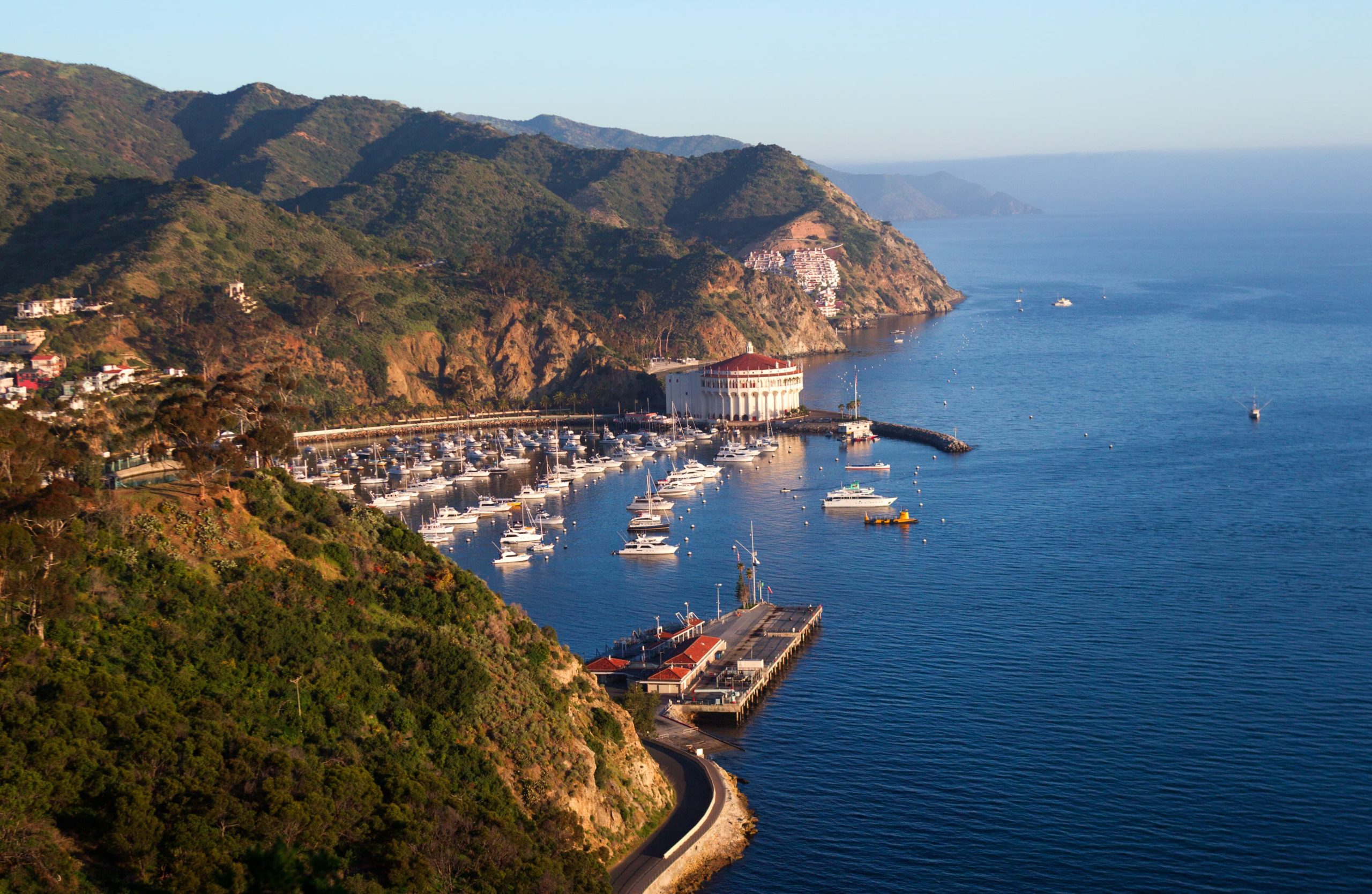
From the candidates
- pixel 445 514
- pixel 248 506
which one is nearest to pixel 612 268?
pixel 445 514

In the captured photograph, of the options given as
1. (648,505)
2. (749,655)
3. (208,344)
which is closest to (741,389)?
(648,505)

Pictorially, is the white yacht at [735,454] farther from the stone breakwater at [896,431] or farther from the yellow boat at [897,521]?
the yellow boat at [897,521]

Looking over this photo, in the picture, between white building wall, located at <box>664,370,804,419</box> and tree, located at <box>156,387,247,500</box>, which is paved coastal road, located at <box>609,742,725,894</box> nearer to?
tree, located at <box>156,387,247,500</box>

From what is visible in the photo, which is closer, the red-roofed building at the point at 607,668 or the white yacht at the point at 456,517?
the red-roofed building at the point at 607,668

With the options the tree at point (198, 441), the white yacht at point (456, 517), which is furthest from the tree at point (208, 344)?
the tree at point (198, 441)

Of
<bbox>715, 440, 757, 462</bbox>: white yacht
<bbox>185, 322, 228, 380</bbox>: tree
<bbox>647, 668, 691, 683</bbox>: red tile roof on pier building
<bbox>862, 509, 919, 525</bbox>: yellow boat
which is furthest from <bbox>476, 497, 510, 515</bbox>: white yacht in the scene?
<bbox>647, 668, 691, 683</bbox>: red tile roof on pier building
